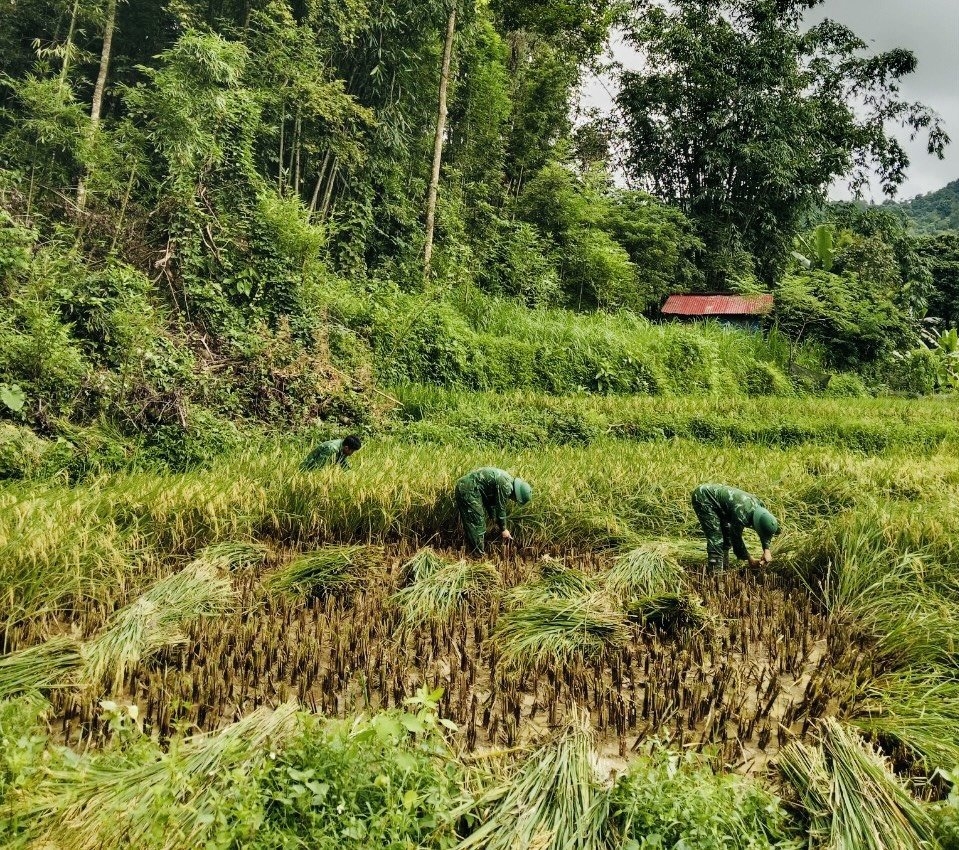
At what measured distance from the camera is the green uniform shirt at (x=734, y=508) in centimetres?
465

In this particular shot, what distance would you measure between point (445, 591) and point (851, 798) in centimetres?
247

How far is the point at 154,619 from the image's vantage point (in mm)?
3504

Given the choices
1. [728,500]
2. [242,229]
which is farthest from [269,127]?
[728,500]

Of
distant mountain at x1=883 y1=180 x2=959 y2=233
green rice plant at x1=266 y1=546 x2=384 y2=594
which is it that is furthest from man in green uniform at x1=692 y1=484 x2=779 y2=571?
distant mountain at x1=883 y1=180 x2=959 y2=233

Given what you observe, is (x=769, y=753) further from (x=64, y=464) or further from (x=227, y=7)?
(x=227, y=7)

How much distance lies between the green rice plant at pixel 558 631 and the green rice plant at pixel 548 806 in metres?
0.93

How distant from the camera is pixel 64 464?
603cm

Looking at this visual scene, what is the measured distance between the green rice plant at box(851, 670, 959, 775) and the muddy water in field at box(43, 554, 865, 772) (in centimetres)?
19

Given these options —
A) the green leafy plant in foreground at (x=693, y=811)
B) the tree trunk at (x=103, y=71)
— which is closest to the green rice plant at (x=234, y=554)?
the green leafy plant in foreground at (x=693, y=811)

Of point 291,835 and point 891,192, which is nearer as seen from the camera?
point 291,835

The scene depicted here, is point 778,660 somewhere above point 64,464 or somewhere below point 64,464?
above

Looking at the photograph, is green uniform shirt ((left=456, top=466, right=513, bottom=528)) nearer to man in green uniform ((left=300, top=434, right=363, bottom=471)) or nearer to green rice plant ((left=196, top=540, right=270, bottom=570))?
man in green uniform ((left=300, top=434, right=363, bottom=471))

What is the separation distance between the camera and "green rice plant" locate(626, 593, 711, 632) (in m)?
3.86

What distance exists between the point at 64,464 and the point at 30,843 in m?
4.85
